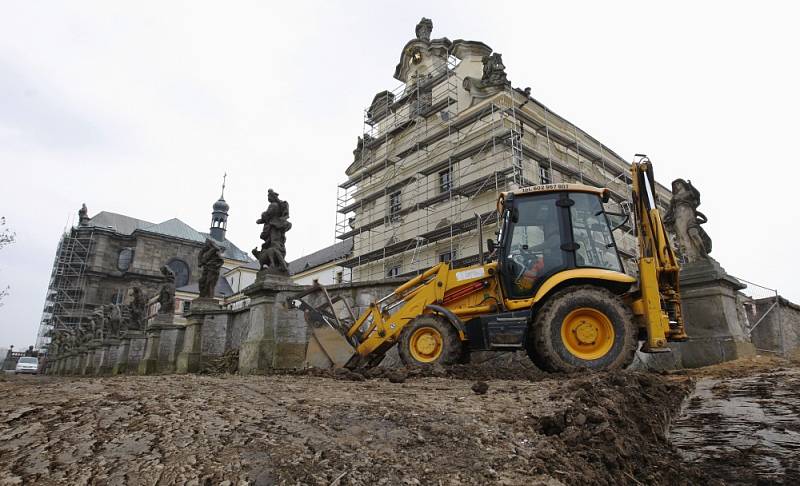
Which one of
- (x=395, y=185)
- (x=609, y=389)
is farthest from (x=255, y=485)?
(x=395, y=185)

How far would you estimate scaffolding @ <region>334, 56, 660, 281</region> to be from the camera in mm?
21266

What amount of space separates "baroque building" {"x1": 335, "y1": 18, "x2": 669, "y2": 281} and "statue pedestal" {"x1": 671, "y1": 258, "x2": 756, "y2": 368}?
1099 cm

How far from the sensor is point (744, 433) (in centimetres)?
261

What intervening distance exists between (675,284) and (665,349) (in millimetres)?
1142

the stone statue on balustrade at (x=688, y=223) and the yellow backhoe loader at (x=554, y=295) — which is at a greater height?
the stone statue on balustrade at (x=688, y=223)

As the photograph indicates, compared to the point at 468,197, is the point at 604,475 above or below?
below

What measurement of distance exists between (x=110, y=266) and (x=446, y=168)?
4439 cm

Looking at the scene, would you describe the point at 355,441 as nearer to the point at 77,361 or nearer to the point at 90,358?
the point at 90,358

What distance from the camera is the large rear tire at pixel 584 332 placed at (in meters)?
5.43

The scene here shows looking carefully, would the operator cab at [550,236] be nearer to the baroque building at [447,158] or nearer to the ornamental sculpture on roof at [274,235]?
the ornamental sculpture on roof at [274,235]

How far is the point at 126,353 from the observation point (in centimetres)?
1952

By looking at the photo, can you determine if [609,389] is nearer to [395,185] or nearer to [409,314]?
[409,314]

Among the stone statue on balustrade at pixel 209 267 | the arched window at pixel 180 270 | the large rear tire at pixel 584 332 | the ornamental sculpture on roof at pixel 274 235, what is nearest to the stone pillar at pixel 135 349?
the stone statue on balustrade at pixel 209 267

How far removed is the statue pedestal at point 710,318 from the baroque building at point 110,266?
4589cm
